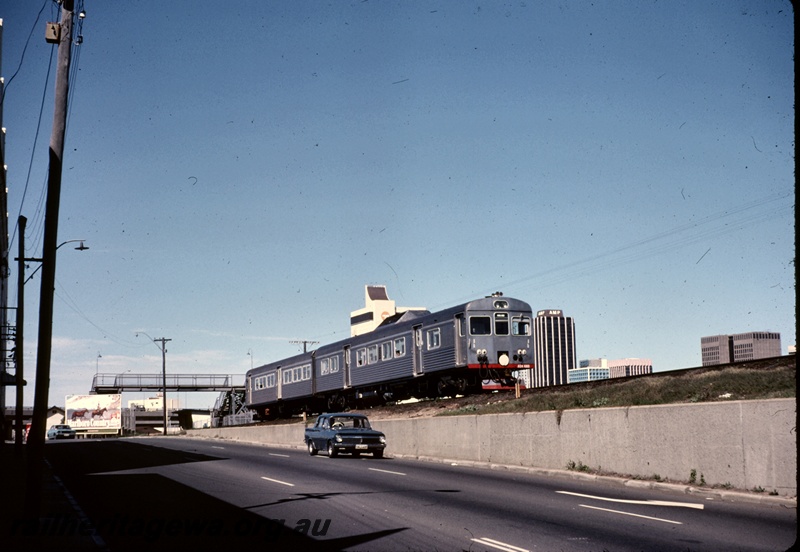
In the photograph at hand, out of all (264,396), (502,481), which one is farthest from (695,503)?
(264,396)

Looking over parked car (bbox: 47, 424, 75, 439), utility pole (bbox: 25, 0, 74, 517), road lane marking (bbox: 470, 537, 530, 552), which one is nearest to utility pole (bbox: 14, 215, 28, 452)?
utility pole (bbox: 25, 0, 74, 517)

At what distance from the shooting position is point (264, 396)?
62.6m

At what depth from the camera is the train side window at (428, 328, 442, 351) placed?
121ft

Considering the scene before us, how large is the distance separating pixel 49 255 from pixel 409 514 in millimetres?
7173

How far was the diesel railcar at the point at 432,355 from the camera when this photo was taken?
1410 inches

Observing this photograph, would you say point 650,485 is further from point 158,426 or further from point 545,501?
point 158,426

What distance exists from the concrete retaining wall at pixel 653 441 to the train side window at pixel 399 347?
12.4 meters

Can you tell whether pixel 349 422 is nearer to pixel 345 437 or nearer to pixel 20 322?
pixel 345 437

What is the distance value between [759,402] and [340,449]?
15.0m

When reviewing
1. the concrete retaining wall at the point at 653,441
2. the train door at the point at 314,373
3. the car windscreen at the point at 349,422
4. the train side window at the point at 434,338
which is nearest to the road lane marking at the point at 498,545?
the concrete retaining wall at the point at 653,441

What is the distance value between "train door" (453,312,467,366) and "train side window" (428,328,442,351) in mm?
1371

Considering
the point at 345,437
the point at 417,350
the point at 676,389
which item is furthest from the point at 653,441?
the point at 417,350

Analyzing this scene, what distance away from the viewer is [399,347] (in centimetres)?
4022

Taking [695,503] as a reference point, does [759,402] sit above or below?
above
